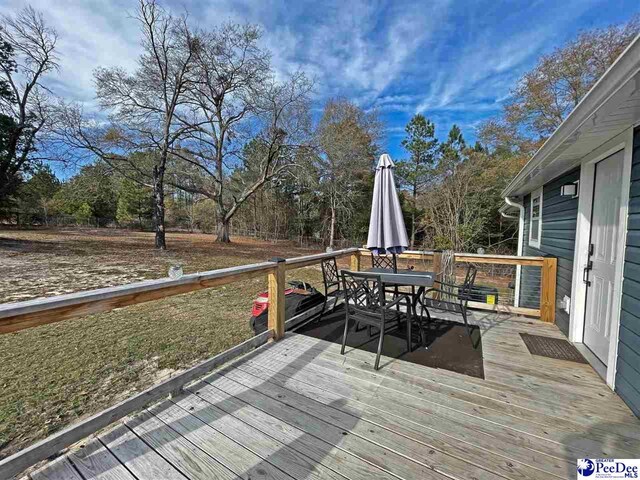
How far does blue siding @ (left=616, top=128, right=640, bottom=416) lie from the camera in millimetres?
1771

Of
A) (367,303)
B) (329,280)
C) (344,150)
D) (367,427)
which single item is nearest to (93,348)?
(329,280)

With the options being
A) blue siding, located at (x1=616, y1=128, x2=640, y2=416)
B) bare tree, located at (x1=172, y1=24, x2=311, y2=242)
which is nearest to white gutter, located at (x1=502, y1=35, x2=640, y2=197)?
blue siding, located at (x1=616, y1=128, x2=640, y2=416)

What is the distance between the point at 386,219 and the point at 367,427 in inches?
80.1

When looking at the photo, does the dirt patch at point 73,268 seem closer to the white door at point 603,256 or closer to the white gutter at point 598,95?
the white gutter at point 598,95

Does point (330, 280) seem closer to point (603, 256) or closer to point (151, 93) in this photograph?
point (603, 256)

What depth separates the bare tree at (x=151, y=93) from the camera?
10500 millimetres

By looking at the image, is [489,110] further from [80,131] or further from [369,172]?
[80,131]

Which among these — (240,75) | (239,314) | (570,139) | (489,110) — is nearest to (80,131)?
(240,75)

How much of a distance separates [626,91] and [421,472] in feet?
7.10

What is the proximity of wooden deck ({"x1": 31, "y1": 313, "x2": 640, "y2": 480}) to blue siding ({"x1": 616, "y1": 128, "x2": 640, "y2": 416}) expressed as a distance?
13 cm

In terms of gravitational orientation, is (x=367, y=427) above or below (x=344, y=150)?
below

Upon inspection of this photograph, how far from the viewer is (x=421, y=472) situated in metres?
1.31

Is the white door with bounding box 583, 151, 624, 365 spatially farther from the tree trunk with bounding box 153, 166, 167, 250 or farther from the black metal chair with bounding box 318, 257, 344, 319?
the tree trunk with bounding box 153, 166, 167, 250

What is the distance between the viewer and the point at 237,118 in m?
14.0
